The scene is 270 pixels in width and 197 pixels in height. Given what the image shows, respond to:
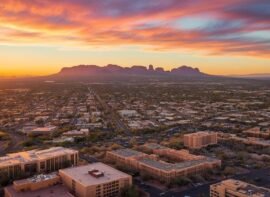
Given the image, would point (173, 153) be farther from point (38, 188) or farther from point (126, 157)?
point (38, 188)

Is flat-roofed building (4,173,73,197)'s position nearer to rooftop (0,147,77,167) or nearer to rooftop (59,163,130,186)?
rooftop (59,163,130,186)

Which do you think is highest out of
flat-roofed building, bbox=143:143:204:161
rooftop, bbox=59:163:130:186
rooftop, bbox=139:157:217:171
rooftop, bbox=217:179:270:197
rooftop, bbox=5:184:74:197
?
rooftop, bbox=217:179:270:197

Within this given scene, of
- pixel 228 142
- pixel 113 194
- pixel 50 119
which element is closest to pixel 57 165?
pixel 113 194

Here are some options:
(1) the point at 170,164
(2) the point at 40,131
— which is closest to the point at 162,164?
(1) the point at 170,164

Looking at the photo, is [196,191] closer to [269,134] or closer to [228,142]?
[228,142]

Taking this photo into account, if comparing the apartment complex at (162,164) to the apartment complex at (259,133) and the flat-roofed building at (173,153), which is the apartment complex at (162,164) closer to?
the flat-roofed building at (173,153)

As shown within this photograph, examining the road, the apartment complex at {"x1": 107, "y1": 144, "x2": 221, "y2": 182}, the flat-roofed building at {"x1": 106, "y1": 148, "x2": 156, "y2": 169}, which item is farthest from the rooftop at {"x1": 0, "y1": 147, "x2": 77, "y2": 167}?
the road
